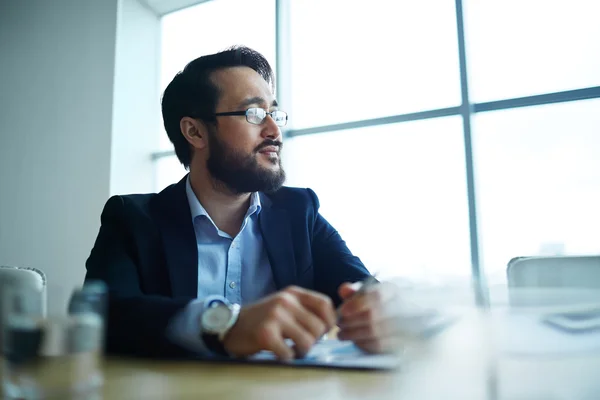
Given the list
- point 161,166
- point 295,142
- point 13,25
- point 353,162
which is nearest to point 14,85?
point 13,25

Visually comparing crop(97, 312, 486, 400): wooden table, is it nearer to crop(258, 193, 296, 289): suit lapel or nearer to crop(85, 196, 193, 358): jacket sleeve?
crop(85, 196, 193, 358): jacket sleeve

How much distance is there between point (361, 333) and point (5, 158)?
17.4 feet

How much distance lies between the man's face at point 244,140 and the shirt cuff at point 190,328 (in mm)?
892

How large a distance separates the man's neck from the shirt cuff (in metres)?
0.79

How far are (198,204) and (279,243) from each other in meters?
0.31

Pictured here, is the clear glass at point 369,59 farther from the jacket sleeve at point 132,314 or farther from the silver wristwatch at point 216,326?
the silver wristwatch at point 216,326

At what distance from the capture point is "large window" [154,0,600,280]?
3.12 meters

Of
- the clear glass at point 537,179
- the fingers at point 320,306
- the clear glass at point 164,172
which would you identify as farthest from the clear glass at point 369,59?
the fingers at point 320,306

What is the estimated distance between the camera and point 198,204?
5.05 feet

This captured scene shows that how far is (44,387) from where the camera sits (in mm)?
477

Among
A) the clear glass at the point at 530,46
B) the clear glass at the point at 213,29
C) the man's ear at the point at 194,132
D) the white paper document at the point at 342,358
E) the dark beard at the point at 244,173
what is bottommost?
the white paper document at the point at 342,358

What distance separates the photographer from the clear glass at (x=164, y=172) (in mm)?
4855

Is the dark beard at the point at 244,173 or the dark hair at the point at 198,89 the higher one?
the dark hair at the point at 198,89

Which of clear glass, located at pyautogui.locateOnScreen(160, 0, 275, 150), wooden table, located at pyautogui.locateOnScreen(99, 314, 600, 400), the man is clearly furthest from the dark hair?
clear glass, located at pyautogui.locateOnScreen(160, 0, 275, 150)
